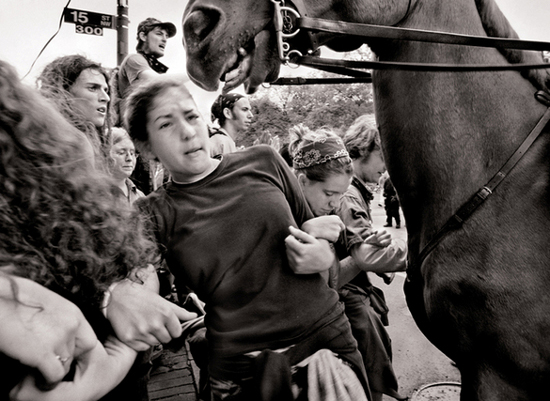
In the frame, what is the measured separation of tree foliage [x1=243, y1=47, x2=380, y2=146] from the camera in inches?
1359

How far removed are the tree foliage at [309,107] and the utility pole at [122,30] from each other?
25.1m

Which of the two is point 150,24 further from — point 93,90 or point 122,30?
point 122,30

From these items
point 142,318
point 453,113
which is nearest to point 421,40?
point 453,113

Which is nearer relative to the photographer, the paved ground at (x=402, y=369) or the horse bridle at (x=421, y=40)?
the horse bridle at (x=421, y=40)

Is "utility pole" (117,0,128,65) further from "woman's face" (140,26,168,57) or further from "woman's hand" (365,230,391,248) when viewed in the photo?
"woman's hand" (365,230,391,248)

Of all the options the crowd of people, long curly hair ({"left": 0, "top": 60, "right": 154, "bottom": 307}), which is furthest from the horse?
long curly hair ({"left": 0, "top": 60, "right": 154, "bottom": 307})

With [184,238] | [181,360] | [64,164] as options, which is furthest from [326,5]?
[181,360]

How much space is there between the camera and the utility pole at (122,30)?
18.7 feet

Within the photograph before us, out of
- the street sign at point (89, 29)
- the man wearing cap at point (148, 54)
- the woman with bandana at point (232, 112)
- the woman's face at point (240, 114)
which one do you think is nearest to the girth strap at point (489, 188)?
the man wearing cap at point (148, 54)

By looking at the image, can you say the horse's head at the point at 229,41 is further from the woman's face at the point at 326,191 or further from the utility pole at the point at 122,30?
the utility pole at the point at 122,30

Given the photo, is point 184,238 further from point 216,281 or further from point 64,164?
point 64,164

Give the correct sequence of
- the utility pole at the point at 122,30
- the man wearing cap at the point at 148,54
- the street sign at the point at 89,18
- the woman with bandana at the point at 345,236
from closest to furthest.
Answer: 1. the woman with bandana at the point at 345,236
2. the man wearing cap at the point at 148,54
3. the street sign at the point at 89,18
4. the utility pole at the point at 122,30

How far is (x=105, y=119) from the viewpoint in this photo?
123 inches

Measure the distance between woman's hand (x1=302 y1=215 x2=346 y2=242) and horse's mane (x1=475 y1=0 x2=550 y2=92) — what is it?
3.41ft
